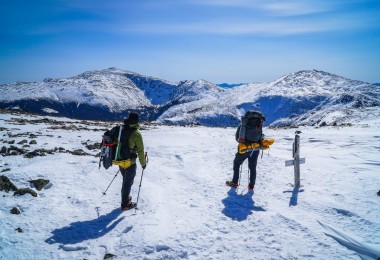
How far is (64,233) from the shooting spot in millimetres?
6746

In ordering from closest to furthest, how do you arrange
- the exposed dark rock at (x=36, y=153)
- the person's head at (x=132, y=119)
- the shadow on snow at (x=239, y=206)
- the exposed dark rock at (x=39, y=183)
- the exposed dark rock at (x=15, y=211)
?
the exposed dark rock at (x=15, y=211)
the person's head at (x=132, y=119)
the shadow on snow at (x=239, y=206)
the exposed dark rock at (x=39, y=183)
the exposed dark rock at (x=36, y=153)

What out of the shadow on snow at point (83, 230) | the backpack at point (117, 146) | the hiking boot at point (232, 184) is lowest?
the shadow on snow at point (83, 230)

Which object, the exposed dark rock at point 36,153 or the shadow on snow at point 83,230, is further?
the exposed dark rock at point 36,153

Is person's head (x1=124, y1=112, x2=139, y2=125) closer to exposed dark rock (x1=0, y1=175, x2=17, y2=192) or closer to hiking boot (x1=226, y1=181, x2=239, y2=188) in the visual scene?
exposed dark rock (x1=0, y1=175, x2=17, y2=192)

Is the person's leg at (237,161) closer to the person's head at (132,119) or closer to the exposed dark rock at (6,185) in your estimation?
the person's head at (132,119)

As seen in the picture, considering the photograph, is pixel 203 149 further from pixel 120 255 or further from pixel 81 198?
pixel 120 255

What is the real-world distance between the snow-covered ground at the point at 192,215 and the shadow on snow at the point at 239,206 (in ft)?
0.11

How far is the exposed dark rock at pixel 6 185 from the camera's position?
341 inches

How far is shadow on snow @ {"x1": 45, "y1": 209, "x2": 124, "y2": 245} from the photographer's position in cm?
647

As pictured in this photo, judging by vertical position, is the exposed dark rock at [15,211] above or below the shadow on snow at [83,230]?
above

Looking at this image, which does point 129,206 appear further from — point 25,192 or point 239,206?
point 239,206

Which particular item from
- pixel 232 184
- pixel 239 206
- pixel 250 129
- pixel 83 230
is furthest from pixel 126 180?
pixel 250 129

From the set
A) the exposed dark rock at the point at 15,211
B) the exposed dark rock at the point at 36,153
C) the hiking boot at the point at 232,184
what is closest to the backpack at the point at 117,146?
the exposed dark rock at the point at 15,211

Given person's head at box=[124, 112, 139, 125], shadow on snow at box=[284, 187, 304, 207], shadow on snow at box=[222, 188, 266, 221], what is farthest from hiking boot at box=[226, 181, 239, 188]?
person's head at box=[124, 112, 139, 125]
